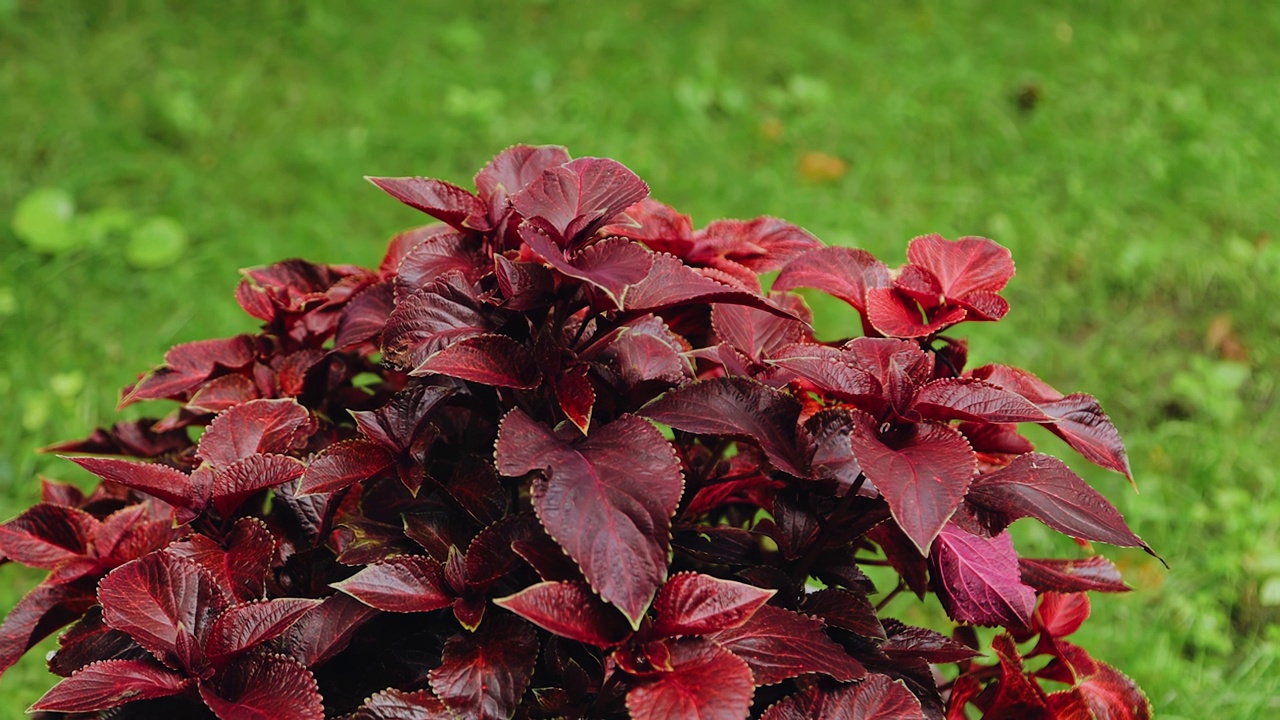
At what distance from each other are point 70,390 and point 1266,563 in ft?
9.68

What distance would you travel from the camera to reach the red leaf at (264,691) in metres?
0.94

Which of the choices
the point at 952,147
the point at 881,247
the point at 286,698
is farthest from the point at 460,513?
the point at 952,147

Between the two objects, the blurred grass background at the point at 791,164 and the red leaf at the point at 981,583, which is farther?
the blurred grass background at the point at 791,164

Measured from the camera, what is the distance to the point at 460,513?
113cm

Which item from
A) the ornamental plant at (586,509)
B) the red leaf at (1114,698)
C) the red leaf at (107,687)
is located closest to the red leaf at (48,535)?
the ornamental plant at (586,509)

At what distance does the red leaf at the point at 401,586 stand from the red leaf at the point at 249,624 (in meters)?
0.05

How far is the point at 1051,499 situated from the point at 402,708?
1.95 feet

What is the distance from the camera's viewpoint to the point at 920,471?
3.08 ft

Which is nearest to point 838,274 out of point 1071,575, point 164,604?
point 1071,575

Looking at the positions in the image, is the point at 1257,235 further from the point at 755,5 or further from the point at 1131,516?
the point at 755,5

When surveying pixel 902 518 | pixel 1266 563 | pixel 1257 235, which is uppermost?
pixel 902 518

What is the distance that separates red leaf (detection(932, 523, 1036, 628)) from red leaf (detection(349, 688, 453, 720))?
1.57 feet

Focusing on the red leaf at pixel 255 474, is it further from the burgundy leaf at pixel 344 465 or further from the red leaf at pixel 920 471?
the red leaf at pixel 920 471

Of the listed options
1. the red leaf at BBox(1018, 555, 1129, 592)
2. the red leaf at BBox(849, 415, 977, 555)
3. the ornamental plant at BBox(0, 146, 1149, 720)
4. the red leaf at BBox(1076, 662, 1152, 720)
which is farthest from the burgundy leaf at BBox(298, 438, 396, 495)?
the red leaf at BBox(1076, 662, 1152, 720)
